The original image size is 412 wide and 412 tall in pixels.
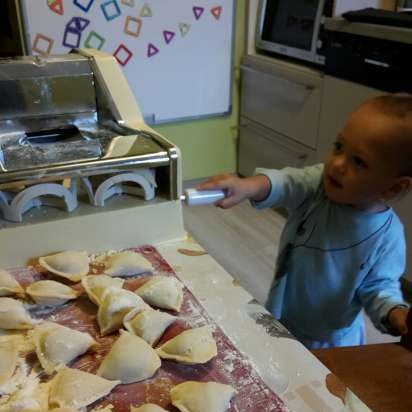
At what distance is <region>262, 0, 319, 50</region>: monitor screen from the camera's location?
185cm

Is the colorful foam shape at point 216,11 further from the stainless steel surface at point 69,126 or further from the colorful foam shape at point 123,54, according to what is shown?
the stainless steel surface at point 69,126

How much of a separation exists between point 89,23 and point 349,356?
1.63 m

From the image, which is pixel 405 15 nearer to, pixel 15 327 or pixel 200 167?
pixel 200 167

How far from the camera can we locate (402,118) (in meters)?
0.72

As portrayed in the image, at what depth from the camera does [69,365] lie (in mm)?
552

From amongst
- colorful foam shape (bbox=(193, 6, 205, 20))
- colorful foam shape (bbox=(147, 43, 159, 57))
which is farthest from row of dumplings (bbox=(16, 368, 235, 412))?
colorful foam shape (bbox=(193, 6, 205, 20))

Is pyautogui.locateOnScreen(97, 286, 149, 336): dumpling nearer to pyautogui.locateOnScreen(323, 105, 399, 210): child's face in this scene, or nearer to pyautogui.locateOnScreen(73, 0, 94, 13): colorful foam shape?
pyautogui.locateOnScreen(323, 105, 399, 210): child's face

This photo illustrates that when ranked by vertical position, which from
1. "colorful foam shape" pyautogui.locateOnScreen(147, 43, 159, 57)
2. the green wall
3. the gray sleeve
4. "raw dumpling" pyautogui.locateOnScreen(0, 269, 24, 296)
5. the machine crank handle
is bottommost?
the green wall

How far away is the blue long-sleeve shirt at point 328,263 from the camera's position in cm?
83

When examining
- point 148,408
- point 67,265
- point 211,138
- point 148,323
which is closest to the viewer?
point 148,408

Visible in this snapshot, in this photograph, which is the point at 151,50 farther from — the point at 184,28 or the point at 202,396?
the point at 202,396

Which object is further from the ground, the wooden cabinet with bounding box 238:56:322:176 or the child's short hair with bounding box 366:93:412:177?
the child's short hair with bounding box 366:93:412:177

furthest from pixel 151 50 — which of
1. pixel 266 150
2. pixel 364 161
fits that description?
pixel 364 161

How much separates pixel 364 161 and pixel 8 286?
0.52 metres
